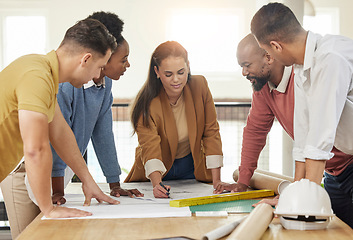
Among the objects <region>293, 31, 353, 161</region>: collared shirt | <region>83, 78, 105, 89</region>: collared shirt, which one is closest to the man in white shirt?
<region>293, 31, 353, 161</region>: collared shirt

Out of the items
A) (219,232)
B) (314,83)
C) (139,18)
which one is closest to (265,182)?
(314,83)

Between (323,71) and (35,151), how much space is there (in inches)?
32.4

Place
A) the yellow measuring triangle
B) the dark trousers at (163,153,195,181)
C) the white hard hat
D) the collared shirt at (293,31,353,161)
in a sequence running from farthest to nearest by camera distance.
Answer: the dark trousers at (163,153,195,181), the yellow measuring triangle, the collared shirt at (293,31,353,161), the white hard hat

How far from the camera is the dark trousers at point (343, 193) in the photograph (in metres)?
1.71

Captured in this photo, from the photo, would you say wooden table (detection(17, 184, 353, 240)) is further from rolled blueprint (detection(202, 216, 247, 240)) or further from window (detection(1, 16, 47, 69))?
window (detection(1, 16, 47, 69))

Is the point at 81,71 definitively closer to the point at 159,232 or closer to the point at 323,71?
the point at 159,232

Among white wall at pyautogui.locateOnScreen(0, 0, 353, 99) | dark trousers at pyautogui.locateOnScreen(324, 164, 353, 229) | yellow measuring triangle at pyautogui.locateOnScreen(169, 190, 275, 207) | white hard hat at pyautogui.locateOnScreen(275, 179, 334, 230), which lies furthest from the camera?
white wall at pyautogui.locateOnScreen(0, 0, 353, 99)

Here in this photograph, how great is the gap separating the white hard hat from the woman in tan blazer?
2.39ft

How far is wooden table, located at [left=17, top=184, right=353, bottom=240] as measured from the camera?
1.22m

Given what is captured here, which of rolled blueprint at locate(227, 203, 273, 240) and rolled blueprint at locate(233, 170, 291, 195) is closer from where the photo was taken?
rolled blueprint at locate(227, 203, 273, 240)

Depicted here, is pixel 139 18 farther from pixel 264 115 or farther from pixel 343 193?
pixel 343 193

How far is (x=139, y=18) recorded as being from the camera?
719 cm

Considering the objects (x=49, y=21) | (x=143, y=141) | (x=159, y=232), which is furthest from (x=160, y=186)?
(x=49, y=21)

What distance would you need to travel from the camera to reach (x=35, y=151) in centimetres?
133
